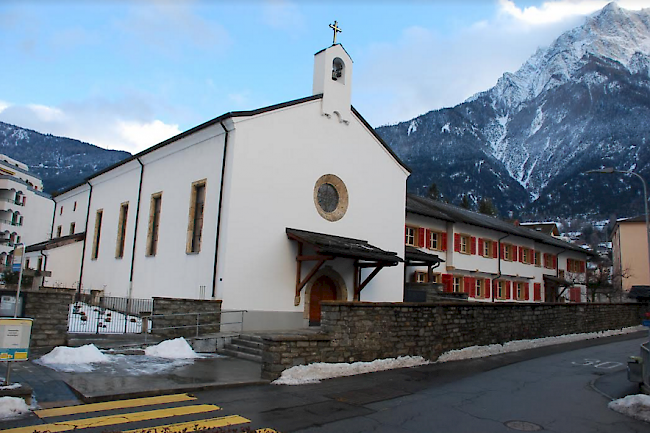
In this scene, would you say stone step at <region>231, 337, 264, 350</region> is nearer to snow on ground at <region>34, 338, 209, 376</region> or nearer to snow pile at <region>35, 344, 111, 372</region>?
snow on ground at <region>34, 338, 209, 376</region>

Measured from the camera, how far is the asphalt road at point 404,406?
300 inches

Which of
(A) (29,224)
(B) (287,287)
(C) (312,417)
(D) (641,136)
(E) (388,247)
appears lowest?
(C) (312,417)

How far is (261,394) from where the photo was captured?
9.80 metres

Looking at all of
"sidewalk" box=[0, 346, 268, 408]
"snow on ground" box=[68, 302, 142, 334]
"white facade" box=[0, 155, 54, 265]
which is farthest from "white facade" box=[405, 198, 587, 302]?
"white facade" box=[0, 155, 54, 265]

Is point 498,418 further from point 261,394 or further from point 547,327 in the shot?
point 547,327

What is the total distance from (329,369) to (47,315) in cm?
759

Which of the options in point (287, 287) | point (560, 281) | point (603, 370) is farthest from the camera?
point (560, 281)

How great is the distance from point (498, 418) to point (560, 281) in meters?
36.4

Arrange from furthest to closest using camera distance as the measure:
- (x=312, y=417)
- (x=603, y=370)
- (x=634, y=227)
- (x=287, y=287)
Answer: (x=634, y=227), (x=287, y=287), (x=603, y=370), (x=312, y=417)

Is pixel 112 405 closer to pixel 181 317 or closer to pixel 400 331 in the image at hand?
pixel 181 317

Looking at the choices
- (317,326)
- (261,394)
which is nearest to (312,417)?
(261,394)

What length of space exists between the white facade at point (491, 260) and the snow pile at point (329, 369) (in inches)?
616

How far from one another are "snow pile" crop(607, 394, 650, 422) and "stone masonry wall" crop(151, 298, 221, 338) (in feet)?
36.3

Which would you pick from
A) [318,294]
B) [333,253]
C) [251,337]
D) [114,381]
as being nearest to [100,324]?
[251,337]
